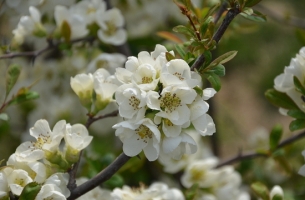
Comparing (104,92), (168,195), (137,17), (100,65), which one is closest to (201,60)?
(104,92)

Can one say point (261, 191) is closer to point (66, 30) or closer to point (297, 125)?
point (297, 125)

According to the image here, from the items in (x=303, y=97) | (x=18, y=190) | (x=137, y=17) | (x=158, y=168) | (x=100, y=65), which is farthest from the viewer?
A: (x=137, y=17)

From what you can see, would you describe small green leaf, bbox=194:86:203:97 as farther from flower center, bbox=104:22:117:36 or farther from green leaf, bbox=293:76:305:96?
flower center, bbox=104:22:117:36

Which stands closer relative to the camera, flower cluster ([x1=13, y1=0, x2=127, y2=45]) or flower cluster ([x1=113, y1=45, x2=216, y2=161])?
flower cluster ([x1=113, y1=45, x2=216, y2=161])

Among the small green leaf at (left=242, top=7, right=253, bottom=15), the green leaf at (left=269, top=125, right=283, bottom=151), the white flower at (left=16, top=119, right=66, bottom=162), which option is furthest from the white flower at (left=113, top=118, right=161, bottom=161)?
the green leaf at (left=269, top=125, right=283, bottom=151)

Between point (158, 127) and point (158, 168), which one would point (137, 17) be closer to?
point (158, 168)

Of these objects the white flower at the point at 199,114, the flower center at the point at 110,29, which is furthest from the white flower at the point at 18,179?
the flower center at the point at 110,29
